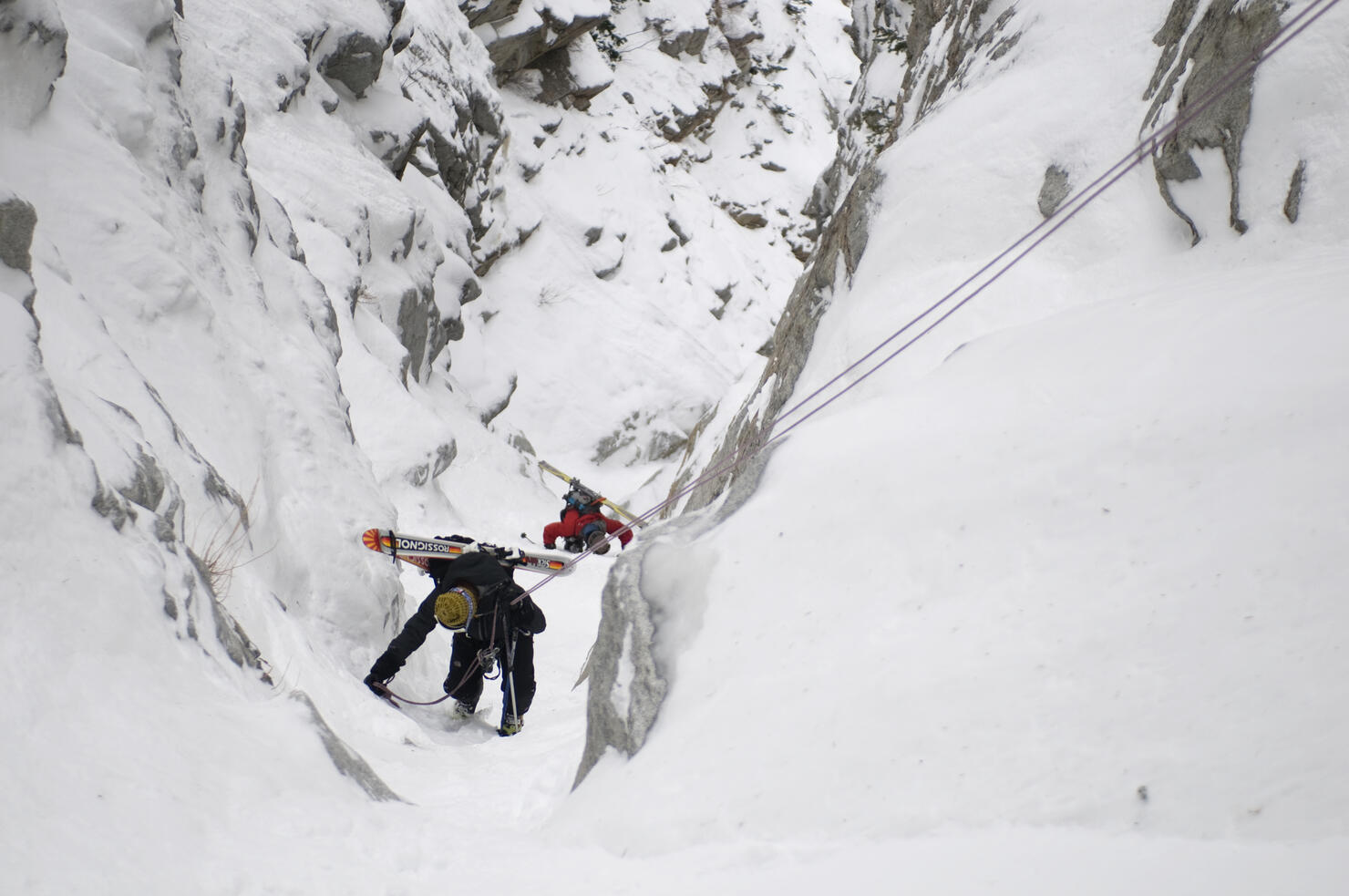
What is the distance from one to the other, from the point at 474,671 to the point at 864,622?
3602 millimetres

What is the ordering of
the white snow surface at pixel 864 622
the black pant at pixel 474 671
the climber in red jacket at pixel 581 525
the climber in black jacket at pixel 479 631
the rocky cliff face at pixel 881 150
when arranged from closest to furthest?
the white snow surface at pixel 864 622 < the rocky cliff face at pixel 881 150 < the climber in black jacket at pixel 479 631 < the black pant at pixel 474 671 < the climber in red jacket at pixel 581 525

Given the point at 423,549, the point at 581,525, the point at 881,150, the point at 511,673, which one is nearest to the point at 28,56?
the point at 423,549

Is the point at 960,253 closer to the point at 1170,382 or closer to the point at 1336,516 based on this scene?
the point at 1170,382

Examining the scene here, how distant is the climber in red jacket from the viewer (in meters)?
10.4

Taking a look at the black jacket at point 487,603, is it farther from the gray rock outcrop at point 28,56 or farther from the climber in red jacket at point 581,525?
the climber in red jacket at point 581,525

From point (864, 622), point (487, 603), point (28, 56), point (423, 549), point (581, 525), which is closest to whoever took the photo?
point (864, 622)

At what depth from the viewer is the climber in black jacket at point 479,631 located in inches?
220

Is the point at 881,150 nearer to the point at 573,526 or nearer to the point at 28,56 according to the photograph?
the point at 573,526

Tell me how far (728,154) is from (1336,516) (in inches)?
1150

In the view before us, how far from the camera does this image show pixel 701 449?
36.3ft

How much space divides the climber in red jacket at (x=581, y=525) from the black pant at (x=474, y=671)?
4.35 meters

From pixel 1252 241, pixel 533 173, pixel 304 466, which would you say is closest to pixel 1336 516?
pixel 1252 241

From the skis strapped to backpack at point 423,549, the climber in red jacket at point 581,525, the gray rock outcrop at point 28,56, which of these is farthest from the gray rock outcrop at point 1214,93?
the climber in red jacket at point 581,525

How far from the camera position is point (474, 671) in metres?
5.90
